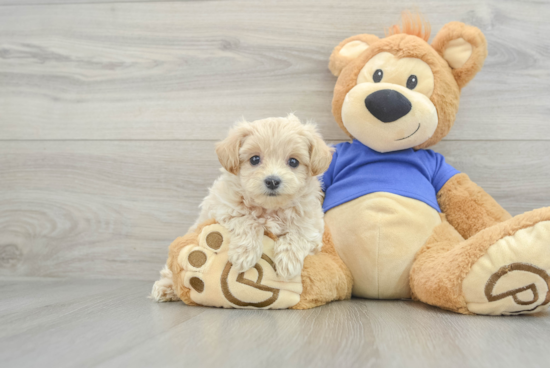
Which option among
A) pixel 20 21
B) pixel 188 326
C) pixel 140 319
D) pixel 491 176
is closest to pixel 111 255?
pixel 140 319

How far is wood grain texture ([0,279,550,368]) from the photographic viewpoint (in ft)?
2.07

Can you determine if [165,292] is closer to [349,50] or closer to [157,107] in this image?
[157,107]

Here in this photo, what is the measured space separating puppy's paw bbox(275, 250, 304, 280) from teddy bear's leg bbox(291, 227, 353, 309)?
4cm

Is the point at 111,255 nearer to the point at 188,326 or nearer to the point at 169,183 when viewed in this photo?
the point at 169,183

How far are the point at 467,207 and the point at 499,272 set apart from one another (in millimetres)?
308

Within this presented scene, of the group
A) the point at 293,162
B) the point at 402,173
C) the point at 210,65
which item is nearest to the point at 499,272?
the point at 402,173

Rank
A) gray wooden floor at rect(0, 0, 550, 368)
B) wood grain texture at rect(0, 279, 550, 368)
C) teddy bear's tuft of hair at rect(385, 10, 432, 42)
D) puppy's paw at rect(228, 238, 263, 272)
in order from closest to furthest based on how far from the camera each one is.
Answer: wood grain texture at rect(0, 279, 550, 368), puppy's paw at rect(228, 238, 263, 272), teddy bear's tuft of hair at rect(385, 10, 432, 42), gray wooden floor at rect(0, 0, 550, 368)

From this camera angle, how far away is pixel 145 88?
1479 millimetres

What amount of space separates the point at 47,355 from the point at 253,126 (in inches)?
23.9

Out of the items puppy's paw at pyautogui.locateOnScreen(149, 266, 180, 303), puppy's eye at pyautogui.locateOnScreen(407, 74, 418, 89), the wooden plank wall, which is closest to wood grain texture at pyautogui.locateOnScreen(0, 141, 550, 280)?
the wooden plank wall

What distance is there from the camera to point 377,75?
1.15 meters

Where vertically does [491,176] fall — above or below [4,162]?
above

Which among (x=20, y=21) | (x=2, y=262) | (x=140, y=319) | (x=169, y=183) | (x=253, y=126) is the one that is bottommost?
(x=2, y=262)

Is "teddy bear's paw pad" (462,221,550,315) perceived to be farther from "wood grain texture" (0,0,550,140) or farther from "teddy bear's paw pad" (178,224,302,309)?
"wood grain texture" (0,0,550,140)
